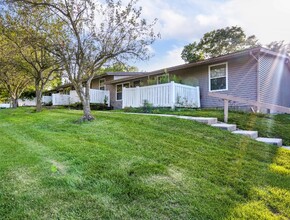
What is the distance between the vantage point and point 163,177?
336cm

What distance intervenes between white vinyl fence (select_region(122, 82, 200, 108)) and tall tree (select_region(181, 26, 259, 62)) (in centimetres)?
1919

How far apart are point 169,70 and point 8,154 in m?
10.9

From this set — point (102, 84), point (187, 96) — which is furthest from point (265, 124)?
point (102, 84)

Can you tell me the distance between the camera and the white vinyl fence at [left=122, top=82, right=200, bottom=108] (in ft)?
36.9

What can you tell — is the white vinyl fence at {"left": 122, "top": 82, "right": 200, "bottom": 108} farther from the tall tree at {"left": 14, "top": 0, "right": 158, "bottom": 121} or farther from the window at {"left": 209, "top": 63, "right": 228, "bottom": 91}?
the tall tree at {"left": 14, "top": 0, "right": 158, "bottom": 121}

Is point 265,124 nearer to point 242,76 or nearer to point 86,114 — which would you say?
point 242,76

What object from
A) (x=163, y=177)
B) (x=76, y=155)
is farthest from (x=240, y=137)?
(x=76, y=155)

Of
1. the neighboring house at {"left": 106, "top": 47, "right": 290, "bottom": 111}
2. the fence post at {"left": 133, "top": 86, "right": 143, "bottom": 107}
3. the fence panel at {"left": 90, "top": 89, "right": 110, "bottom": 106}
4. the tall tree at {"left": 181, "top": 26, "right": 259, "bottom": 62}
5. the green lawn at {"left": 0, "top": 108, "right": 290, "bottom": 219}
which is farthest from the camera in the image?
the tall tree at {"left": 181, "top": 26, "right": 259, "bottom": 62}

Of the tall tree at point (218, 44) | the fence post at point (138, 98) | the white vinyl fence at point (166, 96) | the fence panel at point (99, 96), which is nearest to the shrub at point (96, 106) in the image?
the fence panel at point (99, 96)

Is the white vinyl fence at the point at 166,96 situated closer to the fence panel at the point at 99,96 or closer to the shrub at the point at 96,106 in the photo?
the shrub at the point at 96,106

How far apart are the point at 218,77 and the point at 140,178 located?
33.5ft

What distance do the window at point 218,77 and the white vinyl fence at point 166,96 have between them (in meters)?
0.85

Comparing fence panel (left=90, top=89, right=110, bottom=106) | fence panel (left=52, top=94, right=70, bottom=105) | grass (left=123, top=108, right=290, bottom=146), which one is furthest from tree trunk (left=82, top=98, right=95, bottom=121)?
fence panel (left=52, top=94, right=70, bottom=105)

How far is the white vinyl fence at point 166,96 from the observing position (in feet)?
A: 36.9
